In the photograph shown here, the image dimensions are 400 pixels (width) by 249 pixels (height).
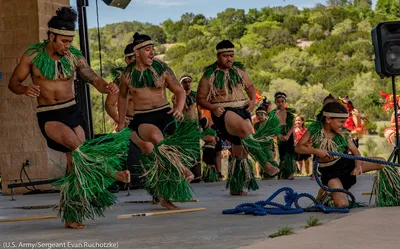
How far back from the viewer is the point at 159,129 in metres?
8.23

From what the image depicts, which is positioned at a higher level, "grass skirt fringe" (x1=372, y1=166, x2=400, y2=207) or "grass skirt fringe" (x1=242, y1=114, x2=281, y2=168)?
"grass skirt fringe" (x1=242, y1=114, x2=281, y2=168)

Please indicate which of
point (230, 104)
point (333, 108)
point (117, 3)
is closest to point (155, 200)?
point (230, 104)

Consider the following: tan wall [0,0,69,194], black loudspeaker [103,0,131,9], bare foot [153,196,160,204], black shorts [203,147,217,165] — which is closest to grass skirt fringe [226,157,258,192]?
bare foot [153,196,160,204]

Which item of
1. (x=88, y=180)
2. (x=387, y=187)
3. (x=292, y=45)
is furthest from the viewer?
(x=292, y=45)

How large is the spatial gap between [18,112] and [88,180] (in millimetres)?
5264

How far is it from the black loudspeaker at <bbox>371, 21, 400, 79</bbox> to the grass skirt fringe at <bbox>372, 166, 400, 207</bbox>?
1.53 metres

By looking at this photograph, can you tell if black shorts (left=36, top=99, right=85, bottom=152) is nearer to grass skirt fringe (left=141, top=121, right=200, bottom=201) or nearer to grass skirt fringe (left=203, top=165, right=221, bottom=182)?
grass skirt fringe (left=141, top=121, right=200, bottom=201)

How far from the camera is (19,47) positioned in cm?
1167

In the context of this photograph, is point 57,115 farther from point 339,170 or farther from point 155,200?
point 339,170

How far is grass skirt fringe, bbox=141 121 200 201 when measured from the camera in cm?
789

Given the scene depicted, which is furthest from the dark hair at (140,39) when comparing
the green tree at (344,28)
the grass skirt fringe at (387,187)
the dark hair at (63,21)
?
the green tree at (344,28)

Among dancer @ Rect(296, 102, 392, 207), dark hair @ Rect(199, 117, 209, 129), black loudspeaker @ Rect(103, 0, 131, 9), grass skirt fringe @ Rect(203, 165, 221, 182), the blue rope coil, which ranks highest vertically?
black loudspeaker @ Rect(103, 0, 131, 9)

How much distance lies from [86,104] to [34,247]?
5616 mm

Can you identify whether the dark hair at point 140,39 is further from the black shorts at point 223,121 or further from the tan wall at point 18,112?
the tan wall at point 18,112
